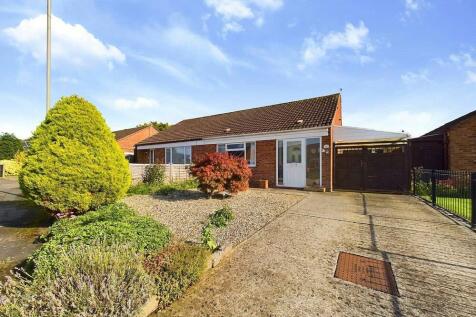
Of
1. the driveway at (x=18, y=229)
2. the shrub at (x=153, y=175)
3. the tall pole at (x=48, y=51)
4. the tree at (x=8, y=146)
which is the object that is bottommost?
the driveway at (x=18, y=229)

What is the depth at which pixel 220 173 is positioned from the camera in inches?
385

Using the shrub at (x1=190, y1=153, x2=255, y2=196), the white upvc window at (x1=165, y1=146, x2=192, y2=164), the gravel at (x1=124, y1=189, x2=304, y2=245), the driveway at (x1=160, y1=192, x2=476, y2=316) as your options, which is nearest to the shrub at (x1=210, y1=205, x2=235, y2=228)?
the gravel at (x1=124, y1=189, x2=304, y2=245)

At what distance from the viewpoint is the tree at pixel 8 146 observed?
31056 millimetres

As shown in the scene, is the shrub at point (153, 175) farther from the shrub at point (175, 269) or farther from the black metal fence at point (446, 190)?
the black metal fence at point (446, 190)

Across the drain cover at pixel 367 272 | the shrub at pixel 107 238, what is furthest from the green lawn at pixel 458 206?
the shrub at pixel 107 238

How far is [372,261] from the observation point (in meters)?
4.32

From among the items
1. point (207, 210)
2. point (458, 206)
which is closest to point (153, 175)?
point (207, 210)

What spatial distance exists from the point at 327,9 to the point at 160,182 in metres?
11.0

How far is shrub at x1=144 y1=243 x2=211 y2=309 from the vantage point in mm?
3217

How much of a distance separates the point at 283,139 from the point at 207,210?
23.2 feet

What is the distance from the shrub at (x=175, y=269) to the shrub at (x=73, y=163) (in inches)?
165

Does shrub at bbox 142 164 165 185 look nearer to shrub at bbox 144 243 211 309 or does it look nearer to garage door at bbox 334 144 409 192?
garage door at bbox 334 144 409 192

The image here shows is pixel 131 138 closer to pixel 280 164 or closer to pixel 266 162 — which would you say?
pixel 266 162

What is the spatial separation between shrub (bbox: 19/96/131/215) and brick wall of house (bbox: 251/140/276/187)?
8.26 meters
